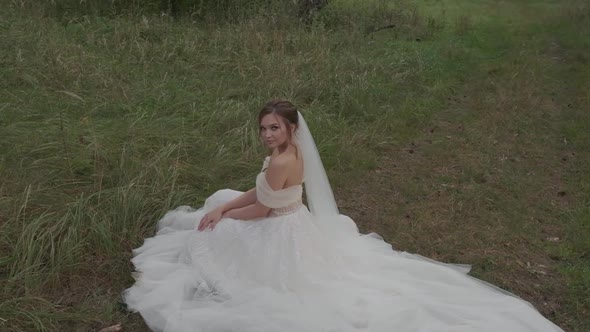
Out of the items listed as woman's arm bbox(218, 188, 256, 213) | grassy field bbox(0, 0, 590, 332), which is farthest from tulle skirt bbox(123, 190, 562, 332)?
grassy field bbox(0, 0, 590, 332)

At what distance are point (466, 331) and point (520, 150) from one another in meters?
3.71

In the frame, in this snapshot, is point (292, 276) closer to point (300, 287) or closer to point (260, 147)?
point (300, 287)

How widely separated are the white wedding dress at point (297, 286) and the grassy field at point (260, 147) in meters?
0.29

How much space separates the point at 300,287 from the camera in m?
3.22

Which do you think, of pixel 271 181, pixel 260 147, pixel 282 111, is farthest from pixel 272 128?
pixel 260 147

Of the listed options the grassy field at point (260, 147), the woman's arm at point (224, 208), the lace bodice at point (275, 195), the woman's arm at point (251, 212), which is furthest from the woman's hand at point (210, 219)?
the grassy field at point (260, 147)

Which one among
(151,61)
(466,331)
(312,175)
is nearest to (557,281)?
(466,331)

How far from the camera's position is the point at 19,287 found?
325 cm

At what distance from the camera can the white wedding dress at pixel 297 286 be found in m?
2.97

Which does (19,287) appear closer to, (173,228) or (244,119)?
(173,228)

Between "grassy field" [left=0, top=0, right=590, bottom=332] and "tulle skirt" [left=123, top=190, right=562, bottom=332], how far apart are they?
0.90ft

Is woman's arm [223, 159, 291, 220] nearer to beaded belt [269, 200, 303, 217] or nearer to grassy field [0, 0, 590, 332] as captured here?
beaded belt [269, 200, 303, 217]

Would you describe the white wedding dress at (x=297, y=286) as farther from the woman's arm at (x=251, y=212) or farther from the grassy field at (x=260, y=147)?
the grassy field at (x=260, y=147)

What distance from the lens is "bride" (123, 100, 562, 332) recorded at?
2.98m
